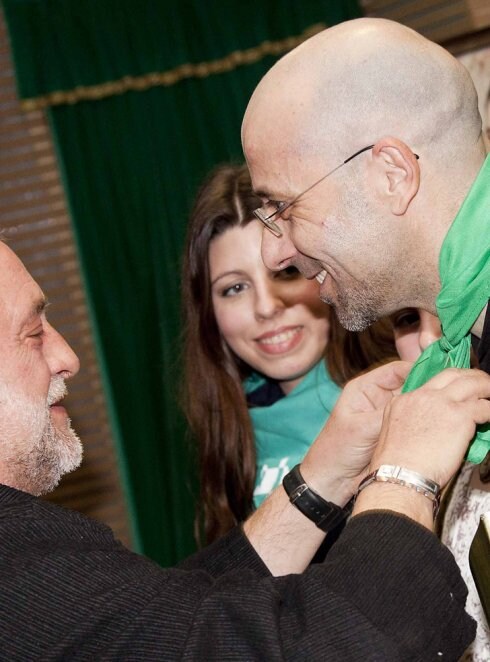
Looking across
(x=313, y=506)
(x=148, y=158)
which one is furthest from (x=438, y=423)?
(x=148, y=158)

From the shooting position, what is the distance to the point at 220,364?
2865 millimetres

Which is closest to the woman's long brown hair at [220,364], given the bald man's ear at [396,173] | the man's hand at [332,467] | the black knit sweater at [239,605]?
the man's hand at [332,467]

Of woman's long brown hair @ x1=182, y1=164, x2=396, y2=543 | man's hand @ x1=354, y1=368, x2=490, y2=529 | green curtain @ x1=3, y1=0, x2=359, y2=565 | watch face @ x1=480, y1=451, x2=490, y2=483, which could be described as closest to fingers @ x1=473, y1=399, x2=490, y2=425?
man's hand @ x1=354, y1=368, x2=490, y2=529

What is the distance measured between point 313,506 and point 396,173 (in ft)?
2.38

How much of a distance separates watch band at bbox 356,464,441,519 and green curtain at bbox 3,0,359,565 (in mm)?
2765

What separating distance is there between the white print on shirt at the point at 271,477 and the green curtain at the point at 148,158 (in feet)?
4.91

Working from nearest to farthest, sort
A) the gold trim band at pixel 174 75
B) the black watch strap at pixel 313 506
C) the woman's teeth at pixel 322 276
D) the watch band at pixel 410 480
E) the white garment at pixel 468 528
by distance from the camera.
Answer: the watch band at pixel 410 480, the white garment at pixel 468 528, the woman's teeth at pixel 322 276, the black watch strap at pixel 313 506, the gold trim band at pixel 174 75

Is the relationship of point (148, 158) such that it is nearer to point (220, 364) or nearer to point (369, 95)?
point (220, 364)

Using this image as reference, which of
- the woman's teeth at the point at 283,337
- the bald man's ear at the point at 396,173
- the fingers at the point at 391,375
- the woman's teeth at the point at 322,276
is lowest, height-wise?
the woman's teeth at the point at 283,337

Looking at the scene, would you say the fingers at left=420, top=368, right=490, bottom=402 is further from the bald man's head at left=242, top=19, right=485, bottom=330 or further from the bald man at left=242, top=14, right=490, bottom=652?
the bald man's head at left=242, top=19, right=485, bottom=330

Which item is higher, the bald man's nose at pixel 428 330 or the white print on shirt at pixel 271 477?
the bald man's nose at pixel 428 330

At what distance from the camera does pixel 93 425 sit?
4.50 meters

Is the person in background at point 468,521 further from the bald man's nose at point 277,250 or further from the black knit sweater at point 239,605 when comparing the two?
the bald man's nose at point 277,250

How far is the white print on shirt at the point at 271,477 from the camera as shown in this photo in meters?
2.70
